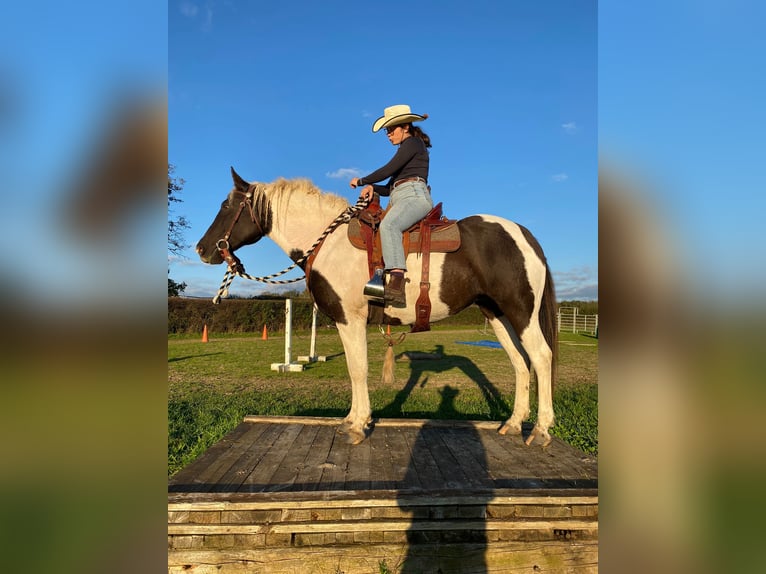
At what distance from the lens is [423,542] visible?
9.43 feet

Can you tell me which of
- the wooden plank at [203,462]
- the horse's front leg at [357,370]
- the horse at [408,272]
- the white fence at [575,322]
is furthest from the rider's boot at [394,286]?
the white fence at [575,322]

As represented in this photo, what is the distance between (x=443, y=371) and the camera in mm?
12531

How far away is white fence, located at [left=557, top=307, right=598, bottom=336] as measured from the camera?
1234 inches

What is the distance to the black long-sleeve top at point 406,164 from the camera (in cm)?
411

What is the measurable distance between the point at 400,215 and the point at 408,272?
0.57 metres

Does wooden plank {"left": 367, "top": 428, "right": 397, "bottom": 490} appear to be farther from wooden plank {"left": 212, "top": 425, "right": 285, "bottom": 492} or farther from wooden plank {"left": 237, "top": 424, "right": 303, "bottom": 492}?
wooden plank {"left": 212, "top": 425, "right": 285, "bottom": 492}

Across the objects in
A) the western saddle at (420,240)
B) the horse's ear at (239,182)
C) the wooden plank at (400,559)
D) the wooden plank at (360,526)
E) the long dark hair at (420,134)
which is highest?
the long dark hair at (420,134)

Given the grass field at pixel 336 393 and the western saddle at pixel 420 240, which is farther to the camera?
the grass field at pixel 336 393

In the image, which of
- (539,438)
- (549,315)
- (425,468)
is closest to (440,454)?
(425,468)

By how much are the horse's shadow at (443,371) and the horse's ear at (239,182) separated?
4.44 m

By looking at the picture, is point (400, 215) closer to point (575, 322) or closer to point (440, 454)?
point (440, 454)

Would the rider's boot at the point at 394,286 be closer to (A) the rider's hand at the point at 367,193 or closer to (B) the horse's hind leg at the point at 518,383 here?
(A) the rider's hand at the point at 367,193
